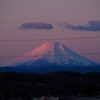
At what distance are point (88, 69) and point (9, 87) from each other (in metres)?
65.9

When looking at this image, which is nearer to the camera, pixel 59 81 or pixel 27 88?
pixel 27 88

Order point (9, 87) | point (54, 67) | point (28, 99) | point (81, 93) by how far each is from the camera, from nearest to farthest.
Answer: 1. point (28, 99)
2. point (81, 93)
3. point (9, 87)
4. point (54, 67)

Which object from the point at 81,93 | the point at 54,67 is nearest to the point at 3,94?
the point at 81,93

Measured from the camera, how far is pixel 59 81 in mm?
110500

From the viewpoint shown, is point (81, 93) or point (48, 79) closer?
point (81, 93)

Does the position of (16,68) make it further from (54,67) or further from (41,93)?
(41,93)

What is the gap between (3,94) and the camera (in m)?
80.8

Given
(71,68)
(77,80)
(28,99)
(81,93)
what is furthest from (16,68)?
(28,99)

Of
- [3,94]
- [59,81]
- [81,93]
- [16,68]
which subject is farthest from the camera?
[16,68]

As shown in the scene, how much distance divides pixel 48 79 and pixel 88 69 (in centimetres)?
3964

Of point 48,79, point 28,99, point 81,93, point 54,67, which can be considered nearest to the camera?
point 28,99

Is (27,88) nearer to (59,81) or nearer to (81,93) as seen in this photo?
(81,93)

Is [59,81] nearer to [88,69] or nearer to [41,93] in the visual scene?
[41,93]

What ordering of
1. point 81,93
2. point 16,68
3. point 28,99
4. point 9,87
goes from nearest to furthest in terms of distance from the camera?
point 28,99 → point 81,93 → point 9,87 → point 16,68
